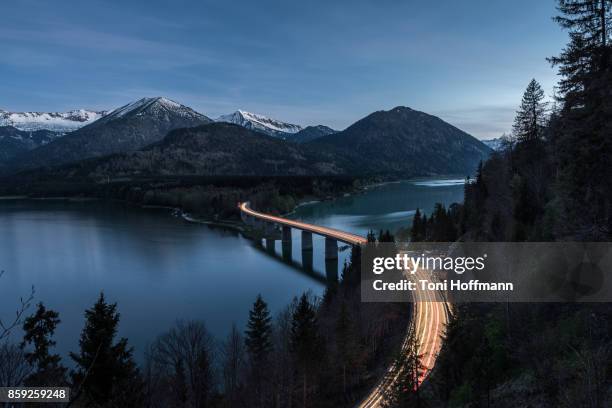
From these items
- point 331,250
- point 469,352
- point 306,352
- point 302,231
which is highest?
point 469,352

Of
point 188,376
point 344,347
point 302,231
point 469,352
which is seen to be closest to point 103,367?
point 188,376

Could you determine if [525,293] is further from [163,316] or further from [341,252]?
[341,252]

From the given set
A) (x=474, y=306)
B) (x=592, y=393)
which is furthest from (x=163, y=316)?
(x=592, y=393)

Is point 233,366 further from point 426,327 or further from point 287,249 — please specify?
point 287,249

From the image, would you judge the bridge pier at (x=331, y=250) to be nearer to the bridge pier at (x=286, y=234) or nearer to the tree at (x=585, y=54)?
the bridge pier at (x=286, y=234)

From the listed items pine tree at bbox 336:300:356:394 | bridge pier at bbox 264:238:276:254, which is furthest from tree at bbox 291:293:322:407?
bridge pier at bbox 264:238:276:254

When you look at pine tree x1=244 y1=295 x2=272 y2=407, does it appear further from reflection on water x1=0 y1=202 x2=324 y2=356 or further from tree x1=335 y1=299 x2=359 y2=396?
reflection on water x1=0 y1=202 x2=324 y2=356
